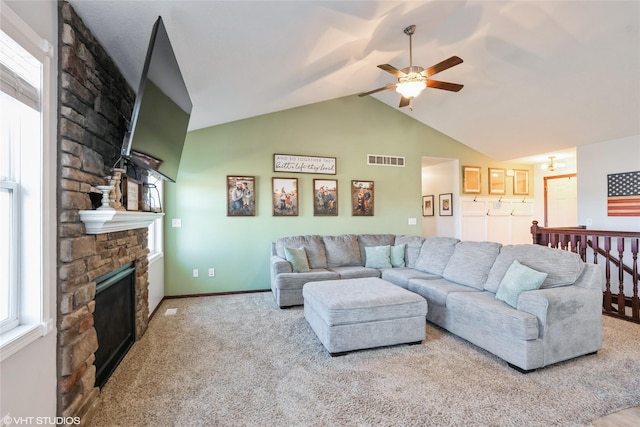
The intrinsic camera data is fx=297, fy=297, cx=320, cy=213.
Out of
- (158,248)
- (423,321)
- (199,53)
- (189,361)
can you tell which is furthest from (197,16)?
(158,248)

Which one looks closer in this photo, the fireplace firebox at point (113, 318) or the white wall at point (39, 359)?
the white wall at point (39, 359)

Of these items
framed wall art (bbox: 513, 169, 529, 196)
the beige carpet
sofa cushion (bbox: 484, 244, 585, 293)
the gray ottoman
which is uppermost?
framed wall art (bbox: 513, 169, 529, 196)

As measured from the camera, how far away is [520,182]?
21.8 feet

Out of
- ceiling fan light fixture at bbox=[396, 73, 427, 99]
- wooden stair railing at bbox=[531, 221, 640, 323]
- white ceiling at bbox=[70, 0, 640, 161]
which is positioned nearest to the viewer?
white ceiling at bbox=[70, 0, 640, 161]

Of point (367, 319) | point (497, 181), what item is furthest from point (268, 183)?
point (497, 181)

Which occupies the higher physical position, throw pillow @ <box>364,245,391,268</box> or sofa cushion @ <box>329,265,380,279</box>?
throw pillow @ <box>364,245,391,268</box>

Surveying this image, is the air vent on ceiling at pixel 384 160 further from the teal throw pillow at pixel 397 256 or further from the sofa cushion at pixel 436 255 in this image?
the sofa cushion at pixel 436 255

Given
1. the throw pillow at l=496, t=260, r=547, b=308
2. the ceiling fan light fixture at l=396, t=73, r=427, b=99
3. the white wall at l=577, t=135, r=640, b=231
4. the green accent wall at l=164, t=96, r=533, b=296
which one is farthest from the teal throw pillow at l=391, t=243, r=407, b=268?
the white wall at l=577, t=135, r=640, b=231

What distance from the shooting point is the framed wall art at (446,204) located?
6.23 metres

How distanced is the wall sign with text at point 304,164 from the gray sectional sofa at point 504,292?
1.38 m

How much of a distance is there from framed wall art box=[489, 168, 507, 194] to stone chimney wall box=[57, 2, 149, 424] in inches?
259

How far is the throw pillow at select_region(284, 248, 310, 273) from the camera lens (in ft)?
13.4

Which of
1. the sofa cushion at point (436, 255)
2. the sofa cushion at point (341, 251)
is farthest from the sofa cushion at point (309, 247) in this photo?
the sofa cushion at point (436, 255)

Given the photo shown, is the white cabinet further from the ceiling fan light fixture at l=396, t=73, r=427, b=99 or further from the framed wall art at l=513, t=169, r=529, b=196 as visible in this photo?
the ceiling fan light fixture at l=396, t=73, r=427, b=99
